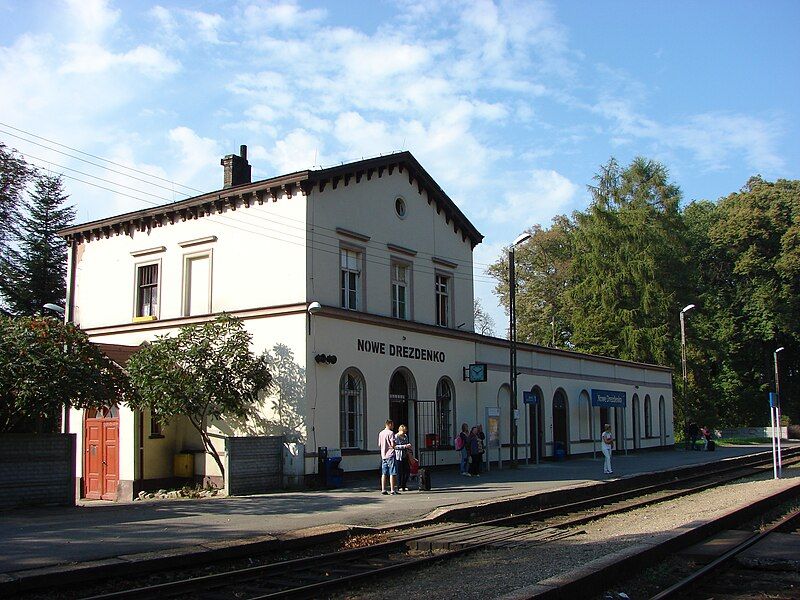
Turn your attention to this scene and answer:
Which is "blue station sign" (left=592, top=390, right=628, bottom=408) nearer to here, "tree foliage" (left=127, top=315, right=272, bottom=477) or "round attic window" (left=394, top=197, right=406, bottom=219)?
"round attic window" (left=394, top=197, right=406, bottom=219)

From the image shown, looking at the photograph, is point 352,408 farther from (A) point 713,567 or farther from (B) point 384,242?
(A) point 713,567

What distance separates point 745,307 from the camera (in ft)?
202

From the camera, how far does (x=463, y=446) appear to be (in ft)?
83.9

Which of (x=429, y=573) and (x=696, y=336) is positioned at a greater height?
(x=696, y=336)

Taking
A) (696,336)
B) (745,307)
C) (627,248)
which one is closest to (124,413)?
(627,248)

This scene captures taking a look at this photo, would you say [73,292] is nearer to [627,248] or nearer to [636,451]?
[636,451]

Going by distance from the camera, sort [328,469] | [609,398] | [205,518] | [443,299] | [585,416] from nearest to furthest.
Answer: [205,518]
[328,469]
[443,299]
[585,416]
[609,398]

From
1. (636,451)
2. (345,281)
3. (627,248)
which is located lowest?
(636,451)

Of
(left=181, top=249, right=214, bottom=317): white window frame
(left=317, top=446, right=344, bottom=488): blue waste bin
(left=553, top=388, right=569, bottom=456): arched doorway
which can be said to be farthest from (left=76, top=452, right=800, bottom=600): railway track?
(left=553, top=388, right=569, bottom=456): arched doorway

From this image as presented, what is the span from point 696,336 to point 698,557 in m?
48.0

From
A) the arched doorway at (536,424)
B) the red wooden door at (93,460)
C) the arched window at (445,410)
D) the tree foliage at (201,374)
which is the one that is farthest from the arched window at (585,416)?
the red wooden door at (93,460)

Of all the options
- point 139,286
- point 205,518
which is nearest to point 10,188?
point 139,286

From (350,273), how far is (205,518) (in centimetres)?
1075

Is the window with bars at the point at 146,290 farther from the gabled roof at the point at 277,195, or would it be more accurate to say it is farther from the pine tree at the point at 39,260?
the pine tree at the point at 39,260
